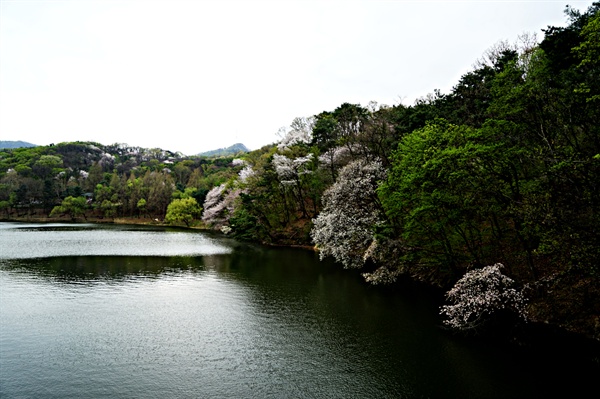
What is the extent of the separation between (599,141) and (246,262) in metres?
31.3

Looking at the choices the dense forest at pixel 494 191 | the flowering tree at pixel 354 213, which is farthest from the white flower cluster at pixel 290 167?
the flowering tree at pixel 354 213

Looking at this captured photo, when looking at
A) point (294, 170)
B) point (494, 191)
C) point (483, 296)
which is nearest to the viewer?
point (483, 296)

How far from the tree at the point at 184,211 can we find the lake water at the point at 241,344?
52.3 m

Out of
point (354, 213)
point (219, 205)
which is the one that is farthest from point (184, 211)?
point (354, 213)

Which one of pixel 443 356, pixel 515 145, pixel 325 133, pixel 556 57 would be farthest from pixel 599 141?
pixel 325 133

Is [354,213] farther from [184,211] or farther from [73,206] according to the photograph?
[73,206]

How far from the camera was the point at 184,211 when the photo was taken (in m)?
84.4

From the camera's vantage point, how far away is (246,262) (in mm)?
38531

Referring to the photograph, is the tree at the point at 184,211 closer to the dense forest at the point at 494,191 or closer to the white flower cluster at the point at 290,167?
the white flower cluster at the point at 290,167

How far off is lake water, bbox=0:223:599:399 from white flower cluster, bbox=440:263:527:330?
1359 millimetres

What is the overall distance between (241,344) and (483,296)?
12.3 meters

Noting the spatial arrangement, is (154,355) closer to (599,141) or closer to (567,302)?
(567,302)

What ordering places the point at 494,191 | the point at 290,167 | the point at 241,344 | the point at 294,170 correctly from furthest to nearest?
the point at 294,170 < the point at 290,167 < the point at 494,191 < the point at 241,344

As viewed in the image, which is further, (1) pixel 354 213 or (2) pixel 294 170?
(2) pixel 294 170
